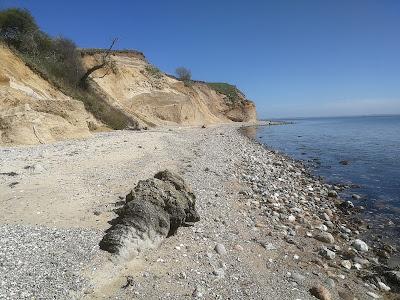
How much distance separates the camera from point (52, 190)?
8117mm

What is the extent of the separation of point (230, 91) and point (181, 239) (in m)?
85.6

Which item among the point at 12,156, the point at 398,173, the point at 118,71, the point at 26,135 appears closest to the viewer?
the point at 12,156

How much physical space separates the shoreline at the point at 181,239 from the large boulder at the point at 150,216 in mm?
212

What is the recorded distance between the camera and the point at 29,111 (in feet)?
50.6

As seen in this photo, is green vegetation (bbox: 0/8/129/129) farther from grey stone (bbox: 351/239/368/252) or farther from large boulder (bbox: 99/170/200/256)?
grey stone (bbox: 351/239/368/252)

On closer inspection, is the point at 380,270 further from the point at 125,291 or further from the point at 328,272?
the point at 125,291

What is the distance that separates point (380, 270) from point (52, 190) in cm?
730

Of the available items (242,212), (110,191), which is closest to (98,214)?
(110,191)

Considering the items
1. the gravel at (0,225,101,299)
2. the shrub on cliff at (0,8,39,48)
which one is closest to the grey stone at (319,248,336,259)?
the gravel at (0,225,101,299)

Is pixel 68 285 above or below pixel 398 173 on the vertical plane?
above

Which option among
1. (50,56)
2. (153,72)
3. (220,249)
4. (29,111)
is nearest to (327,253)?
(220,249)

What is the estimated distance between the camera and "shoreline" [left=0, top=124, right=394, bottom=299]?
16.6 ft

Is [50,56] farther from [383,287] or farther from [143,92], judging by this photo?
[383,287]

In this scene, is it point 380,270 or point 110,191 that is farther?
point 110,191
